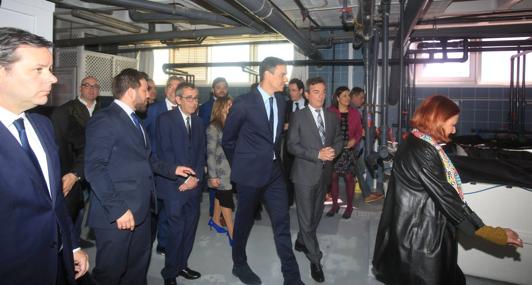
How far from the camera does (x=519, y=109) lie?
5660mm

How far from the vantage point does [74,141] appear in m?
3.09

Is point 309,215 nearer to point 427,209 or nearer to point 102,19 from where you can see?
point 427,209

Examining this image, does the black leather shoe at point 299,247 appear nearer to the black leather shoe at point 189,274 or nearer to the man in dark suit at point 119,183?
the black leather shoe at point 189,274

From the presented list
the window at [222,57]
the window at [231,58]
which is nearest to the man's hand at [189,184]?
the window at [222,57]

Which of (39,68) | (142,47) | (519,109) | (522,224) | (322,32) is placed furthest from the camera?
(142,47)

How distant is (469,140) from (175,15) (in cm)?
437

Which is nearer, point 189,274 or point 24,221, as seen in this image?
point 24,221

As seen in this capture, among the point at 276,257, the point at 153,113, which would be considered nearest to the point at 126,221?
the point at 276,257

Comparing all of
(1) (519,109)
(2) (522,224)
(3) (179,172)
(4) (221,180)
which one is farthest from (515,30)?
(3) (179,172)

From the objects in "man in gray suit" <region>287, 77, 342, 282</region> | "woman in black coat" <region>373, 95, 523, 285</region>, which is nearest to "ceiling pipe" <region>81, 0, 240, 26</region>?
"man in gray suit" <region>287, 77, 342, 282</region>

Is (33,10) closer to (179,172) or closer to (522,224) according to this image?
(179,172)

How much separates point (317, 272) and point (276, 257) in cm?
54

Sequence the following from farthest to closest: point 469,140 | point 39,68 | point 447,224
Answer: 1. point 469,140
2. point 447,224
3. point 39,68

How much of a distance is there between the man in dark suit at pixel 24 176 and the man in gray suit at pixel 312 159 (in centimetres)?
196
